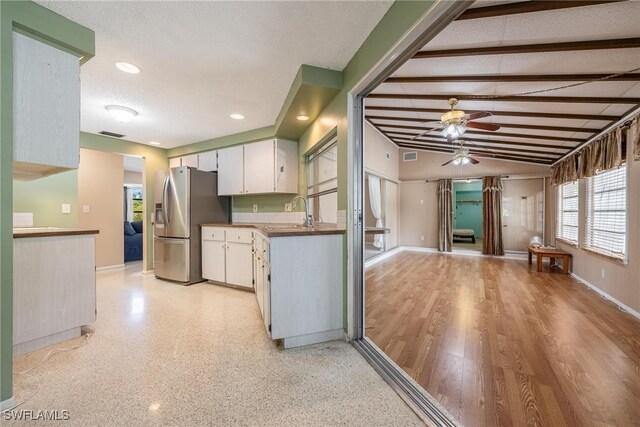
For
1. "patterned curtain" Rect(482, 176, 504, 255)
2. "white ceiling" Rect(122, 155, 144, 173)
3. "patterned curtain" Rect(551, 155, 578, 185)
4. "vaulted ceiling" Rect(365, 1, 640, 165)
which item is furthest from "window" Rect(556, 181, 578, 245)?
"white ceiling" Rect(122, 155, 144, 173)

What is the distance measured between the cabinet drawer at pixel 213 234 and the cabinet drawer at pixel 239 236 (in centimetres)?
15

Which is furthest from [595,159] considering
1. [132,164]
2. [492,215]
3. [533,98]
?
[132,164]

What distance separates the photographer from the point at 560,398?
1525mm

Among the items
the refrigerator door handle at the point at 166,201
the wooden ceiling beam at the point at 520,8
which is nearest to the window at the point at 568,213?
the wooden ceiling beam at the point at 520,8

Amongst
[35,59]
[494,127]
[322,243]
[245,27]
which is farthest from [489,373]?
[35,59]

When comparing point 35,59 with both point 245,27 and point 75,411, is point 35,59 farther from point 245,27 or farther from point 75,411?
point 75,411

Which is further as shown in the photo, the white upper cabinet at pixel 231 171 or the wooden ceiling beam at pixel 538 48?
the white upper cabinet at pixel 231 171

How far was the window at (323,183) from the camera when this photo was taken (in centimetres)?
297

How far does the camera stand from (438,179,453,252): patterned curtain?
7.00 metres

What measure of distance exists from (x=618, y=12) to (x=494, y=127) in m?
2.02

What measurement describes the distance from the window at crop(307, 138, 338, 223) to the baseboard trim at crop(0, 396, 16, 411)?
8.01ft

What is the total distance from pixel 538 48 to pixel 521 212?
5.69 meters

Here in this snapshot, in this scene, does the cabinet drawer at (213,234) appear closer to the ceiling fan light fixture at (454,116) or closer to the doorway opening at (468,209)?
the ceiling fan light fixture at (454,116)

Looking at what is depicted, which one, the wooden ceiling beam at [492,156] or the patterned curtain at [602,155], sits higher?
the wooden ceiling beam at [492,156]
